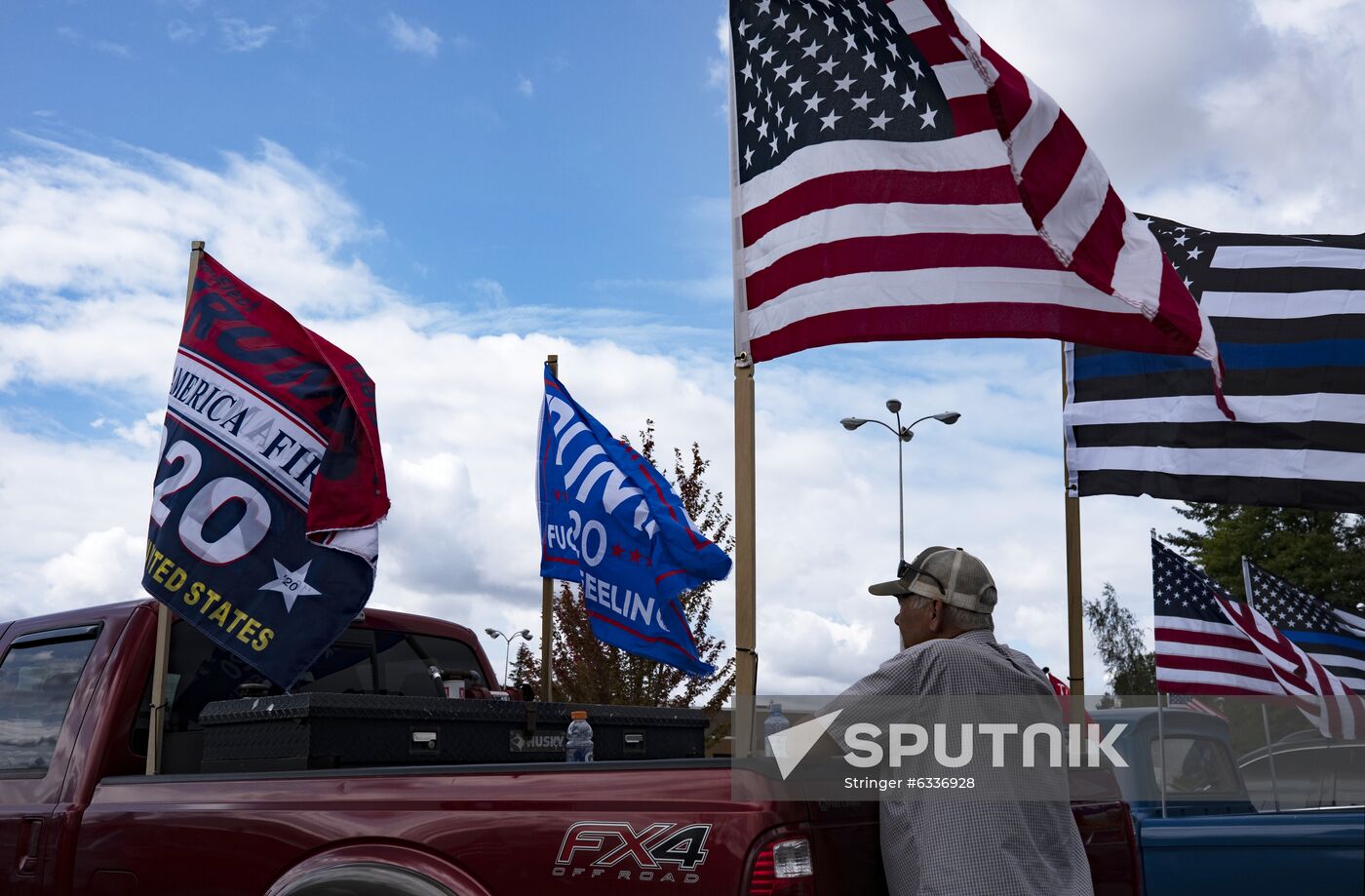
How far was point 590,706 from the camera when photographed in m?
5.47

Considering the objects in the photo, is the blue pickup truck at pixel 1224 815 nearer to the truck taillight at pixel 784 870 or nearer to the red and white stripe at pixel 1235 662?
the red and white stripe at pixel 1235 662

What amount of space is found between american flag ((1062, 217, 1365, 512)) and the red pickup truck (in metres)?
4.35

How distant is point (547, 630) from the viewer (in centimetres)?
823

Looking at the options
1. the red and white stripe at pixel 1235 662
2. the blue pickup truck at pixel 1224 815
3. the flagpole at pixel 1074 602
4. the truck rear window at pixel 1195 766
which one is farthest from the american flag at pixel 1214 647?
the flagpole at pixel 1074 602

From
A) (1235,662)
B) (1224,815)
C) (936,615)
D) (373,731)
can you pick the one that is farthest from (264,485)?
(1235,662)

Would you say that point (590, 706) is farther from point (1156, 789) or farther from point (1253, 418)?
point (1253, 418)

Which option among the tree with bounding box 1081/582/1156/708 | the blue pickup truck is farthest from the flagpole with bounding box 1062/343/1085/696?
the tree with bounding box 1081/582/1156/708

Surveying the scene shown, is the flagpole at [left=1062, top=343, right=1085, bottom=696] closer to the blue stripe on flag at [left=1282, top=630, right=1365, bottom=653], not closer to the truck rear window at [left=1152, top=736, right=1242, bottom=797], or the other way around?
the truck rear window at [left=1152, top=736, right=1242, bottom=797]

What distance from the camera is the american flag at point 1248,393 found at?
8.40 metres

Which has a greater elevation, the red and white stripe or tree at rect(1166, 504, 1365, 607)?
tree at rect(1166, 504, 1365, 607)

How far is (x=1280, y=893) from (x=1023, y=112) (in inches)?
131

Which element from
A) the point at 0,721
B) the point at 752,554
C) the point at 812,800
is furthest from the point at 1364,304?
the point at 0,721

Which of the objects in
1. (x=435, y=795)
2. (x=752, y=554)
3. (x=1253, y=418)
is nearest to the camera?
(x=435, y=795)

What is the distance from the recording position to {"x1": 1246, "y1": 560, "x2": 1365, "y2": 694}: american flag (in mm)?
12281
